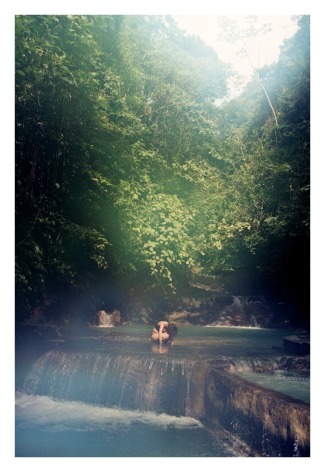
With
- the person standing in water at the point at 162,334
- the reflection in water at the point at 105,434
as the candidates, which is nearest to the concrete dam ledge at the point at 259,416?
the reflection in water at the point at 105,434

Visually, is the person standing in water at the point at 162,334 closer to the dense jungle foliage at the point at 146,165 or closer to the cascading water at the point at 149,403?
the cascading water at the point at 149,403

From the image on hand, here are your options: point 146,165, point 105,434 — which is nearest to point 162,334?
point 105,434

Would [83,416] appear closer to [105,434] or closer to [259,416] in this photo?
[105,434]

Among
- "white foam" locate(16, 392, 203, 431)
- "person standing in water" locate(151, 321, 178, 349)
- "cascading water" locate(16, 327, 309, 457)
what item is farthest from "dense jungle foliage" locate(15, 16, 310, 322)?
"white foam" locate(16, 392, 203, 431)

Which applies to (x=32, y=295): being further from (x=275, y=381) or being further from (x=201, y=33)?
(x=201, y=33)

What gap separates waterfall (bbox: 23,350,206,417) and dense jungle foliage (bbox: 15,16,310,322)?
1.24 metres

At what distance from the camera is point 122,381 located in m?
8.32

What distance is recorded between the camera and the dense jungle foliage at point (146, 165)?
7523 millimetres

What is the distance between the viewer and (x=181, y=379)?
8039 mm

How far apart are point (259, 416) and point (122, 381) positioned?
286cm

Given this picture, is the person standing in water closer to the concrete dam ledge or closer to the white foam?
the white foam
